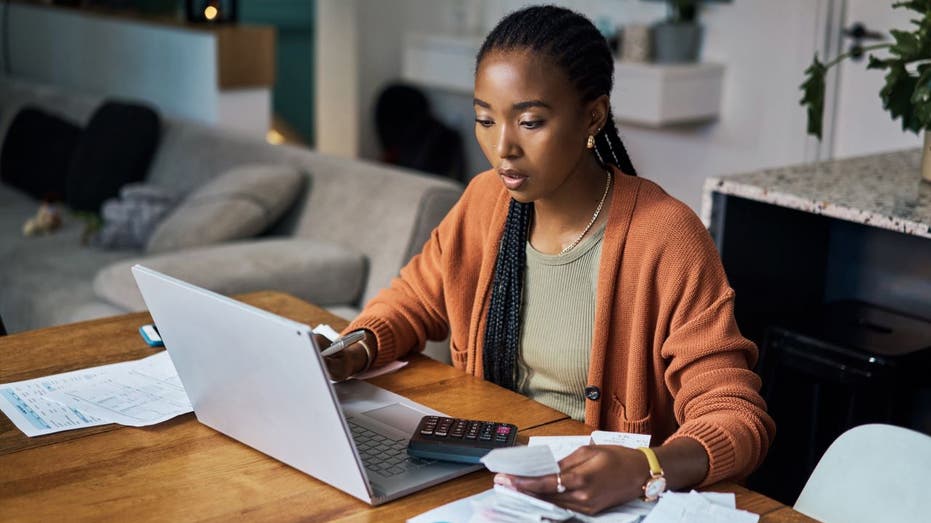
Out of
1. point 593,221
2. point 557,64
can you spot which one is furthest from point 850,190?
point 557,64

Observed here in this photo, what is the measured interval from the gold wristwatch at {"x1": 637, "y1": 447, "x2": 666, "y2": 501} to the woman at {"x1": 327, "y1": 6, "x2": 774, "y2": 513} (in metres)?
0.02

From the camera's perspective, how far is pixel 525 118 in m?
1.46

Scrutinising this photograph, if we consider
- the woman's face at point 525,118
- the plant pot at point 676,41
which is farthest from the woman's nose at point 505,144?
the plant pot at point 676,41

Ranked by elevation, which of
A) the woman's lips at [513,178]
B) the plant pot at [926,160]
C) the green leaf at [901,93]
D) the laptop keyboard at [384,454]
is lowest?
the laptop keyboard at [384,454]

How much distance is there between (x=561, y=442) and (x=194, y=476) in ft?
1.40

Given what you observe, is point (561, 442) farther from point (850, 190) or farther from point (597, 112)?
point (850, 190)

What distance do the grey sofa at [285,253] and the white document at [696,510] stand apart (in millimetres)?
1720

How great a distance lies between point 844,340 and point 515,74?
1073 millimetres

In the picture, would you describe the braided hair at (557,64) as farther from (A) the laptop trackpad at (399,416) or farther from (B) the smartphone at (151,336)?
(B) the smartphone at (151,336)

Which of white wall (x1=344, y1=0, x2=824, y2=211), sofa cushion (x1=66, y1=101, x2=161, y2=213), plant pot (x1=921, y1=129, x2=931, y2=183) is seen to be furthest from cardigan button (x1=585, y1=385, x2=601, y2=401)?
white wall (x1=344, y1=0, x2=824, y2=211)

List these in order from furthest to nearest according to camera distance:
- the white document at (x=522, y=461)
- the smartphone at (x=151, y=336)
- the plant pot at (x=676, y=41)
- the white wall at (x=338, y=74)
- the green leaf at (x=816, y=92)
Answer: the white wall at (x=338, y=74) < the plant pot at (x=676, y=41) < the green leaf at (x=816, y=92) < the smartphone at (x=151, y=336) < the white document at (x=522, y=461)

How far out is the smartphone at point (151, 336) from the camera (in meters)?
1.75


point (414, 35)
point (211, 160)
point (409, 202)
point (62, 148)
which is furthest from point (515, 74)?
point (414, 35)

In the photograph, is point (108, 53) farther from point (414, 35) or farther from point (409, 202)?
point (409, 202)
